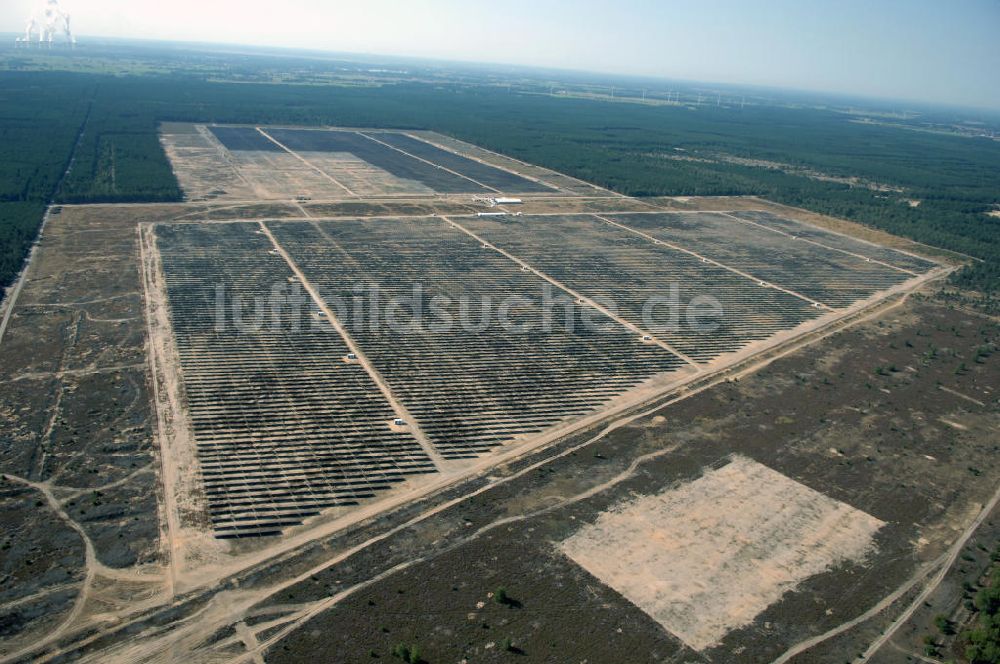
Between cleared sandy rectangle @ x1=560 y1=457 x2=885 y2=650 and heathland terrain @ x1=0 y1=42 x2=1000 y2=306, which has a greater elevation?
heathland terrain @ x1=0 y1=42 x2=1000 y2=306

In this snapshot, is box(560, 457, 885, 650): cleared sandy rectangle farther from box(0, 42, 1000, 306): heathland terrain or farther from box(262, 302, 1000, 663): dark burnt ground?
box(0, 42, 1000, 306): heathland terrain

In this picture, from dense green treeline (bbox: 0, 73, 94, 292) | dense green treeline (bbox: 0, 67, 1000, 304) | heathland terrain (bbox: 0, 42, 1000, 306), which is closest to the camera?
dense green treeline (bbox: 0, 73, 94, 292)

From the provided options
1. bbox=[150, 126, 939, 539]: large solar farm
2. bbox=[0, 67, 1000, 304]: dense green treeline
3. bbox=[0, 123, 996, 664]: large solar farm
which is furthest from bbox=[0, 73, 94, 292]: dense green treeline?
bbox=[150, 126, 939, 539]: large solar farm

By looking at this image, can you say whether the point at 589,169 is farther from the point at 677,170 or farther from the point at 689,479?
the point at 689,479

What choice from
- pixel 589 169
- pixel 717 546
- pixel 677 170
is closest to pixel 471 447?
pixel 717 546

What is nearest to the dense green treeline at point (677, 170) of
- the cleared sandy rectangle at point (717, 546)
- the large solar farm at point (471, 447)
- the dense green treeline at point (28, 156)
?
the dense green treeline at point (28, 156)

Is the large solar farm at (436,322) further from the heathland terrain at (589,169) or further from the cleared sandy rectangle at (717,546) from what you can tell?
the heathland terrain at (589,169)

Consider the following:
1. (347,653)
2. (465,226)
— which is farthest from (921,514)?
(465,226)
